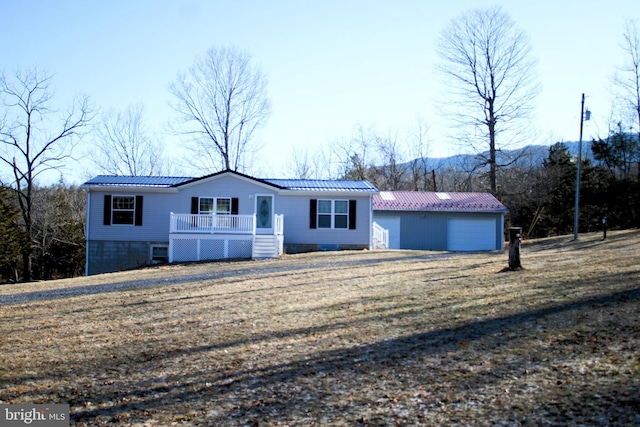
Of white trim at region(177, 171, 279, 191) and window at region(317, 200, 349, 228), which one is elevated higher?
white trim at region(177, 171, 279, 191)

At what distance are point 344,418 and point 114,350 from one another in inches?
148

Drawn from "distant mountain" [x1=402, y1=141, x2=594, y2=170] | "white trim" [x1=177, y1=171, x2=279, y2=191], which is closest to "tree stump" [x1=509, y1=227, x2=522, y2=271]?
"white trim" [x1=177, y1=171, x2=279, y2=191]

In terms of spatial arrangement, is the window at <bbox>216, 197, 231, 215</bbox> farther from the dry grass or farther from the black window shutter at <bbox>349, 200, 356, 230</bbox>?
the dry grass

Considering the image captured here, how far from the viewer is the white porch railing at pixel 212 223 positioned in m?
21.5

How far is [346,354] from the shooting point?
21.0 feet

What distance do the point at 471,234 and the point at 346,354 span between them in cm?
2354

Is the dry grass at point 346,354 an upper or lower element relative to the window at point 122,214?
lower

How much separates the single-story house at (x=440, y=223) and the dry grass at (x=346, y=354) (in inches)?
663

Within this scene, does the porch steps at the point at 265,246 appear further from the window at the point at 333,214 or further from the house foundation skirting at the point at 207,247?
the window at the point at 333,214

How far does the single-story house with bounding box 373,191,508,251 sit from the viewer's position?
28219 millimetres

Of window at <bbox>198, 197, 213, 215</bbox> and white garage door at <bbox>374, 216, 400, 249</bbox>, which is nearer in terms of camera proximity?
window at <bbox>198, 197, 213, 215</bbox>

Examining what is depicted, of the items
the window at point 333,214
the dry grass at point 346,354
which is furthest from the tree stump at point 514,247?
the window at point 333,214

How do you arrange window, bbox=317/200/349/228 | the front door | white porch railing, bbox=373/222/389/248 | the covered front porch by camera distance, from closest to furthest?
the covered front porch
the front door
window, bbox=317/200/349/228
white porch railing, bbox=373/222/389/248

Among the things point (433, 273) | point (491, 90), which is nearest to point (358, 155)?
point (491, 90)
